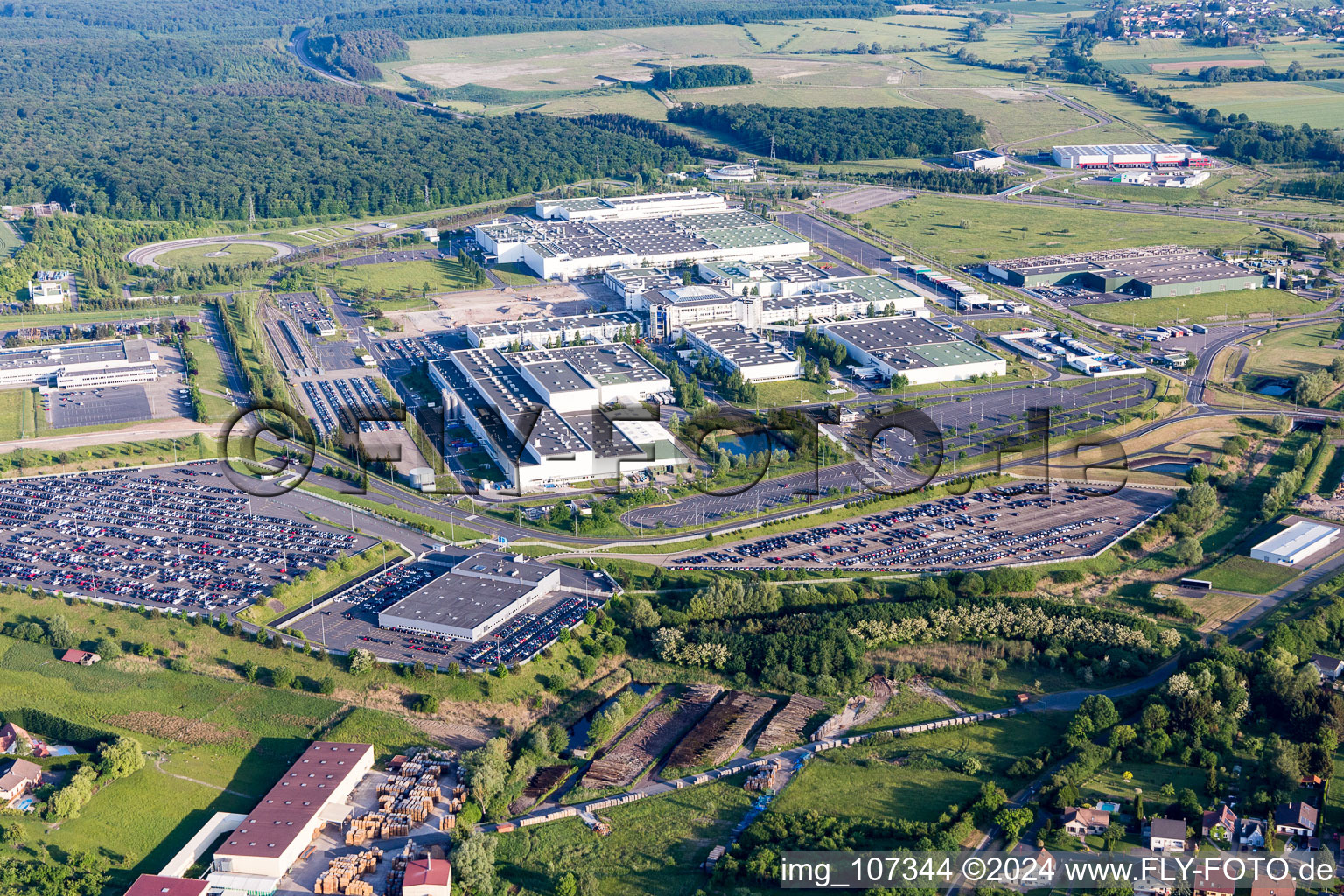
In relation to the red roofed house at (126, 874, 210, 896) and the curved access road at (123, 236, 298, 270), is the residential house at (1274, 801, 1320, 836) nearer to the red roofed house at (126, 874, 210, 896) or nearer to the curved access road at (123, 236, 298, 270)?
the red roofed house at (126, 874, 210, 896)

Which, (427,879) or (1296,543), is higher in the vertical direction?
(1296,543)

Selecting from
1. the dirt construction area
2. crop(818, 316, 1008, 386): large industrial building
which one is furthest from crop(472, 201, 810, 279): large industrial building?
crop(818, 316, 1008, 386): large industrial building

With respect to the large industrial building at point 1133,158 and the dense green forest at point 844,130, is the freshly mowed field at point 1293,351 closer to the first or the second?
the large industrial building at point 1133,158

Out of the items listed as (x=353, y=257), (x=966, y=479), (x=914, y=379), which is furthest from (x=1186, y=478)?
(x=353, y=257)

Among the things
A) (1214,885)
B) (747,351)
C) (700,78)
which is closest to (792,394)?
Result: (747,351)

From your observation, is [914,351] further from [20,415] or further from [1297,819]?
[20,415]
